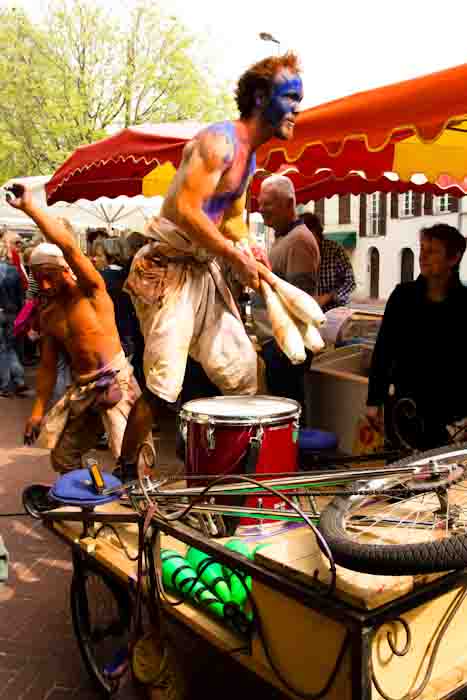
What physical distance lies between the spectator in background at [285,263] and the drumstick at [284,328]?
5.67ft

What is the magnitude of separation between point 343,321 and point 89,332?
260 cm

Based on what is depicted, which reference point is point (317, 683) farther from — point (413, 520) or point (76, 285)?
point (76, 285)

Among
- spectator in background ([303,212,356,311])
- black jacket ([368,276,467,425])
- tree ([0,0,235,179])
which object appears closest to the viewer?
black jacket ([368,276,467,425])

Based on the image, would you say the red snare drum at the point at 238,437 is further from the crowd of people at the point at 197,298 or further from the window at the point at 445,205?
the window at the point at 445,205

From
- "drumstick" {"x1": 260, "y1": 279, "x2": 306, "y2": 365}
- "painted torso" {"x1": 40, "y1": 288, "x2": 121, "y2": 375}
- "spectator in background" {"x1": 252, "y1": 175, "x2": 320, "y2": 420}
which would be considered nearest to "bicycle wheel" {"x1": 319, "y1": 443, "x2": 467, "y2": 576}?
"drumstick" {"x1": 260, "y1": 279, "x2": 306, "y2": 365}

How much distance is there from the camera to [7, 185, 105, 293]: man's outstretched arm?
10.6 feet

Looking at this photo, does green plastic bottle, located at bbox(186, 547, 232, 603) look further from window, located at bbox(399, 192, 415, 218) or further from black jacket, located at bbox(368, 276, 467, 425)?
window, located at bbox(399, 192, 415, 218)

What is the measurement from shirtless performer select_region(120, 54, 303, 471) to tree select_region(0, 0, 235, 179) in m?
22.8

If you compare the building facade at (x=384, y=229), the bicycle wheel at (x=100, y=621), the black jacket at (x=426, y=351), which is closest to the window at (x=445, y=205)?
the building facade at (x=384, y=229)

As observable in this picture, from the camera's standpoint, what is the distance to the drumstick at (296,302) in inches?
123

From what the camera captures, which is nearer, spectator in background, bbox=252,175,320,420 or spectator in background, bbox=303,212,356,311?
spectator in background, bbox=252,175,320,420

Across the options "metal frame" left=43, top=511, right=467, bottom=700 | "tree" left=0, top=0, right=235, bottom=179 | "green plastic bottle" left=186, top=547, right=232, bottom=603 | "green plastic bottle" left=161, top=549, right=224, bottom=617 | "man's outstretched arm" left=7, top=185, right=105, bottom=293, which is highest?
"tree" left=0, top=0, right=235, bottom=179

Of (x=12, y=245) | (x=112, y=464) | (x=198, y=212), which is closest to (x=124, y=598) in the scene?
(x=198, y=212)

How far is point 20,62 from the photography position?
25.3 metres
